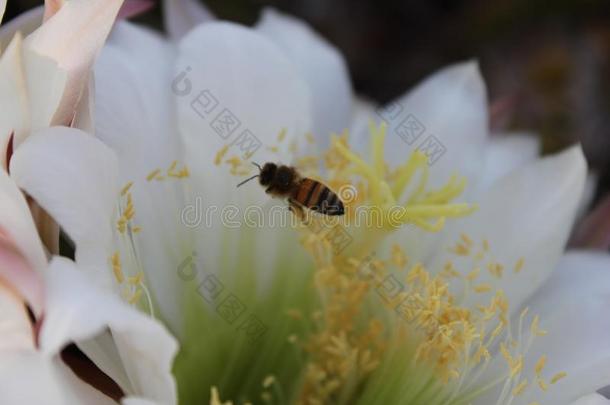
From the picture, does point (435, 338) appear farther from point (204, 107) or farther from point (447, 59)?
point (447, 59)

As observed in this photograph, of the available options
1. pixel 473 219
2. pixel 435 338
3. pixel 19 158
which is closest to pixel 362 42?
pixel 473 219

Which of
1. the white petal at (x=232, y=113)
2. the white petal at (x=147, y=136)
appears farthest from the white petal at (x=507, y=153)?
the white petal at (x=147, y=136)

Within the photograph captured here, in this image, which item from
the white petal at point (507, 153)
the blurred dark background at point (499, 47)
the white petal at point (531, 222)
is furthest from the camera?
the blurred dark background at point (499, 47)

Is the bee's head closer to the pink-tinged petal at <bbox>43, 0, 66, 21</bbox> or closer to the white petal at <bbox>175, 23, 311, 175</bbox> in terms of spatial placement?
the white petal at <bbox>175, 23, 311, 175</bbox>

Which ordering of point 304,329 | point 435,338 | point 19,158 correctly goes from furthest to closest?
1. point 304,329
2. point 435,338
3. point 19,158

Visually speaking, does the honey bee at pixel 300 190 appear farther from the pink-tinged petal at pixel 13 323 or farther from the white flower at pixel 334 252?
the pink-tinged petal at pixel 13 323

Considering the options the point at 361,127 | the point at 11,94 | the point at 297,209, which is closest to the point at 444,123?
the point at 361,127

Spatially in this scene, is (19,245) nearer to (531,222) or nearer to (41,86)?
(41,86)
